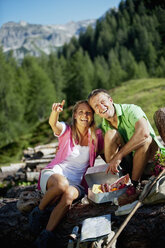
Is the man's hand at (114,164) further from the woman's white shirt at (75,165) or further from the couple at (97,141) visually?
the woman's white shirt at (75,165)

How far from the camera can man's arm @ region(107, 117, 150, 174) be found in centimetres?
376

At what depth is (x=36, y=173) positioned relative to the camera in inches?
318

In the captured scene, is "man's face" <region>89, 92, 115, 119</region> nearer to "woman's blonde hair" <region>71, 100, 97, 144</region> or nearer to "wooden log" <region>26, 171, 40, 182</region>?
"woman's blonde hair" <region>71, 100, 97, 144</region>

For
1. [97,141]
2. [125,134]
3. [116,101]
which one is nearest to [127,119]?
[125,134]

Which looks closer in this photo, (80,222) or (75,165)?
(80,222)

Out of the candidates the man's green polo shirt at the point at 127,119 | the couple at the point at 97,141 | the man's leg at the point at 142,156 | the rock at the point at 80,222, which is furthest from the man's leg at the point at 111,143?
the rock at the point at 80,222

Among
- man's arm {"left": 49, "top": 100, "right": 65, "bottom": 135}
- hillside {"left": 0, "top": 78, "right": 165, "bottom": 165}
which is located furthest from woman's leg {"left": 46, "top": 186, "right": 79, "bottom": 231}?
hillside {"left": 0, "top": 78, "right": 165, "bottom": 165}

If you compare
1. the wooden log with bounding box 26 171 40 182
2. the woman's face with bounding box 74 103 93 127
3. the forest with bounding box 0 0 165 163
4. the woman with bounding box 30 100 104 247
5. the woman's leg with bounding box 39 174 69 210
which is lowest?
the wooden log with bounding box 26 171 40 182

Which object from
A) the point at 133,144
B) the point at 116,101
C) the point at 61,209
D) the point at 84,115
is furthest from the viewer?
the point at 116,101

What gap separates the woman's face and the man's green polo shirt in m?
0.26

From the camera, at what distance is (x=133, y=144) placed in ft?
12.3

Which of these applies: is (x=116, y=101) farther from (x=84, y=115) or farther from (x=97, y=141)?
(x=84, y=115)

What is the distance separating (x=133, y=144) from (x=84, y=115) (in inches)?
34.9

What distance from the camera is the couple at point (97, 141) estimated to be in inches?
149
